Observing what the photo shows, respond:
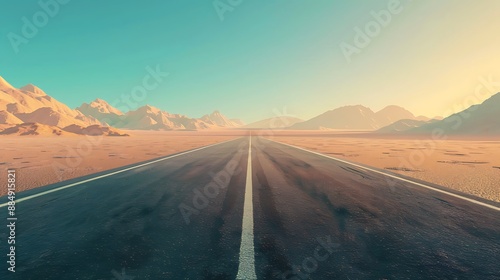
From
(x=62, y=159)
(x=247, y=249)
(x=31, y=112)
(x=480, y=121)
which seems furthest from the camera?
(x=31, y=112)

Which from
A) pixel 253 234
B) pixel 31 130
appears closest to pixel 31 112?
pixel 31 130

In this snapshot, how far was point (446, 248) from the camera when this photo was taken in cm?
325


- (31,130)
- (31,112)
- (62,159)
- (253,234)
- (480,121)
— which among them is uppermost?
(31,112)

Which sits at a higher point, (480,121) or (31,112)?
(31,112)

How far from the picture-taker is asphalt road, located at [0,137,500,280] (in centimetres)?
265

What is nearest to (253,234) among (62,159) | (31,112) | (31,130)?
(62,159)

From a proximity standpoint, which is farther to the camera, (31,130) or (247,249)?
(31,130)

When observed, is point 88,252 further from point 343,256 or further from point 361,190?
point 361,190

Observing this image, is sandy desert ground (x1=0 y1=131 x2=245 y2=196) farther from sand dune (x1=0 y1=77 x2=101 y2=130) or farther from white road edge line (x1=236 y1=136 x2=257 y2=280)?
sand dune (x1=0 y1=77 x2=101 y2=130)

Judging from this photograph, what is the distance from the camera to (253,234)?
355 centimetres

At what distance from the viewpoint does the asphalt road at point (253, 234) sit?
2648 mm

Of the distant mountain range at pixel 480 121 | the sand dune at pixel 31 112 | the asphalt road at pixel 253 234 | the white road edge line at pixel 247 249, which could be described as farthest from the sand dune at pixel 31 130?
the distant mountain range at pixel 480 121

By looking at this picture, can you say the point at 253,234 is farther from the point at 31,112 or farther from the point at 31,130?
the point at 31,112

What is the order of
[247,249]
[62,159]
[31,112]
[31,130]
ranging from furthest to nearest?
[31,112] → [31,130] → [62,159] → [247,249]
